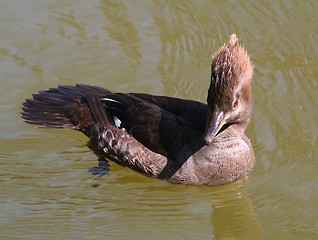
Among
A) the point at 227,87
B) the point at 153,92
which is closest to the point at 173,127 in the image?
the point at 227,87

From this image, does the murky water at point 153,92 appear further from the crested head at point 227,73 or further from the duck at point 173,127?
the crested head at point 227,73

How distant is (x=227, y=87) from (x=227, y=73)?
0.38ft

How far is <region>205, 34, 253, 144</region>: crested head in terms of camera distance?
21.4ft

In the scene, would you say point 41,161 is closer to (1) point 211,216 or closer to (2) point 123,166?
(2) point 123,166

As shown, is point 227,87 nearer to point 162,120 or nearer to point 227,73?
point 227,73

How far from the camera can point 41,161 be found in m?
7.54

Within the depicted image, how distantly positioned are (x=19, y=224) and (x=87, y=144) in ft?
4.94

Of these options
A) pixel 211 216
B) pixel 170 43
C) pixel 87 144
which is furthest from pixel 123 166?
pixel 170 43

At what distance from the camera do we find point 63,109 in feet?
25.8

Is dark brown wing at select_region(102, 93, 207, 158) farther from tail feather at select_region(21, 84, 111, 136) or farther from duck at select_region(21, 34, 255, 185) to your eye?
tail feather at select_region(21, 84, 111, 136)

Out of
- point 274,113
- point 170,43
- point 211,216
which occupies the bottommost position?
point 211,216

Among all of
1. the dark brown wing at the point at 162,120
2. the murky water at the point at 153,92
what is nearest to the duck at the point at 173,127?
the dark brown wing at the point at 162,120

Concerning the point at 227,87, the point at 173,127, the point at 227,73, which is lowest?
the point at 173,127

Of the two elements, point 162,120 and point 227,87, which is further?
point 162,120
